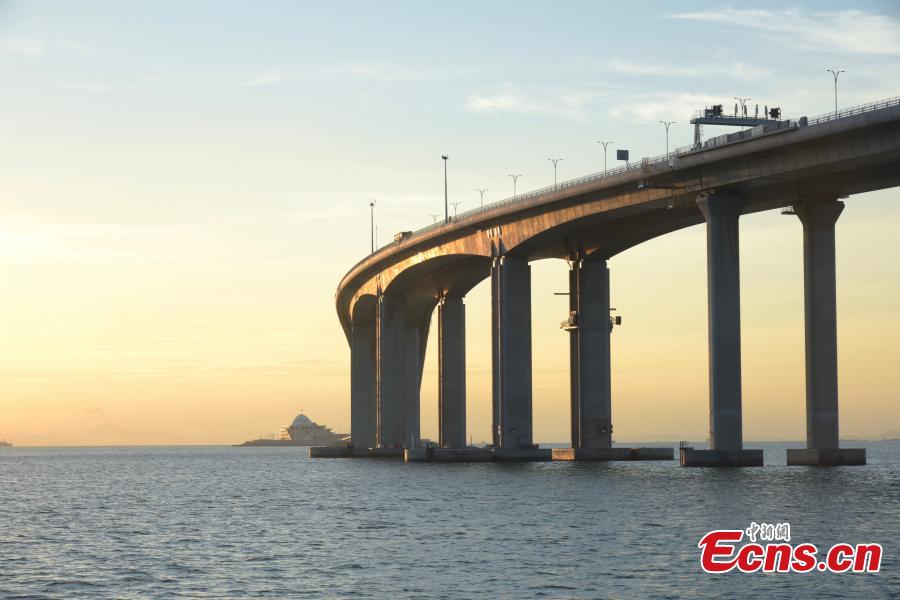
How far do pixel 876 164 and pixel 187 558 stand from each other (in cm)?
5321

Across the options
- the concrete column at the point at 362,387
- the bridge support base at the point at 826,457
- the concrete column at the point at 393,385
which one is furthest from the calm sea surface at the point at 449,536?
the concrete column at the point at 362,387

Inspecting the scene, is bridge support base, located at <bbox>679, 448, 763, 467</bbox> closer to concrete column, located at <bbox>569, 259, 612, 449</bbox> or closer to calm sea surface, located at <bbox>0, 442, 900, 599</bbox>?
calm sea surface, located at <bbox>0, 442, 900, 599</bbox>

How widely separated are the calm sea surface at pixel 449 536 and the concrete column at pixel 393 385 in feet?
201

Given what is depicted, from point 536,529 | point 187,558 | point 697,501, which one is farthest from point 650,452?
point 187,558

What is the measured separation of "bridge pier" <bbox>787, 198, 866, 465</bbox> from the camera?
10044 cm

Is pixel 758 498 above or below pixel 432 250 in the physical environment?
below

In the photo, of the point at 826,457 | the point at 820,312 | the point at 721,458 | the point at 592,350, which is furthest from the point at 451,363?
the point at 820,312

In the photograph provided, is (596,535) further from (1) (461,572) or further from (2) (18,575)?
(2) (18,575)

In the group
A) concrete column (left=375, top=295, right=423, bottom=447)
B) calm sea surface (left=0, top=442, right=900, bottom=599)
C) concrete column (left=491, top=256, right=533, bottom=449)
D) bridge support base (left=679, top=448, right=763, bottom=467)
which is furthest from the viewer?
concrete column (left=375, top=295, right=423, bottom=447)

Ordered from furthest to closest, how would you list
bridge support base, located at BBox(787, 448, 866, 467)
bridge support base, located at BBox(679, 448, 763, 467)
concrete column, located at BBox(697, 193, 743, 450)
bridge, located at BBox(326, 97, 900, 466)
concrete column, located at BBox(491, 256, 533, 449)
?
concrete column, located at BBox(491, 256, 533, 449)
bridge support base, located at BBox(787, 448, 866, 467)
bridge support base, located at BBox(679, 448, 763, 467)
concrete column, located at BBox(697, 193, 743, 450)
bridge, located at BBox(326, 97, 900, 466)

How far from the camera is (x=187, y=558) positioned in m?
53.9

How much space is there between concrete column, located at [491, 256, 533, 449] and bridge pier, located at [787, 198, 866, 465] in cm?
2891

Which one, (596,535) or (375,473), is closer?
(596,535)

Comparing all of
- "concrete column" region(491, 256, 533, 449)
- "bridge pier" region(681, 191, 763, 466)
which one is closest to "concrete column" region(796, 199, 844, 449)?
"bridge pier" region(681, 191, 763, 466)
